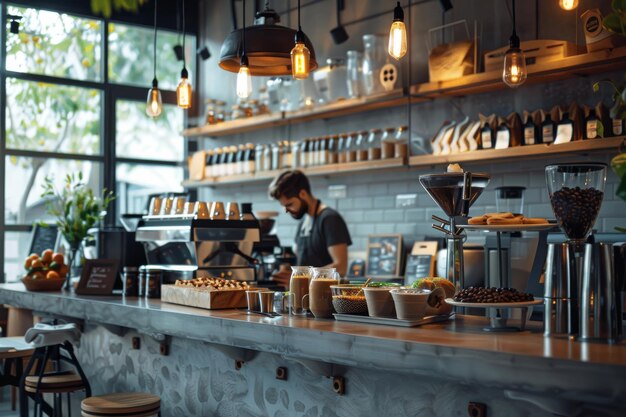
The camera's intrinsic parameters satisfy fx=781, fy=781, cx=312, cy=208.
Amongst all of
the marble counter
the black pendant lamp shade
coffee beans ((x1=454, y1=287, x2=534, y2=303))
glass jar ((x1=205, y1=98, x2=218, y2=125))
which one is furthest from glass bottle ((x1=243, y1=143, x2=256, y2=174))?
coffee beans ((x1=454, y1=287, x2=534, y2=303))

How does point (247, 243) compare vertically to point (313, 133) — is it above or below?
below

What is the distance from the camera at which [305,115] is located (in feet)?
21.0

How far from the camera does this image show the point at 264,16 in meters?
3.76

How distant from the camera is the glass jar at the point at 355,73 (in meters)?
5.98

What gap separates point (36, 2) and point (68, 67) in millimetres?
647

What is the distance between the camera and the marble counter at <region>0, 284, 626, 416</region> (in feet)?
6.50

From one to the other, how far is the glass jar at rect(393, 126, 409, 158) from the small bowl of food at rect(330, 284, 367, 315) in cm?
278

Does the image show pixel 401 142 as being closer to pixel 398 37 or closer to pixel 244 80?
pixel 244 80

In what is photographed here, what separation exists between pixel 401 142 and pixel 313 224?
3.40ft

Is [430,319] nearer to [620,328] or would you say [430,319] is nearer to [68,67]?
[620,328]

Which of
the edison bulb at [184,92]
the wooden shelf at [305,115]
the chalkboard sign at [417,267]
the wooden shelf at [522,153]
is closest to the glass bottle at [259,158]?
the wooden shelf at [305,115]

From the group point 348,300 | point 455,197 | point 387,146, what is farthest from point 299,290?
point 387,146

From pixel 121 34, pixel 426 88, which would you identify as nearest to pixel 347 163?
pixel 426 88

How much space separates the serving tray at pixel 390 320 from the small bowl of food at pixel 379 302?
0.10 feet
